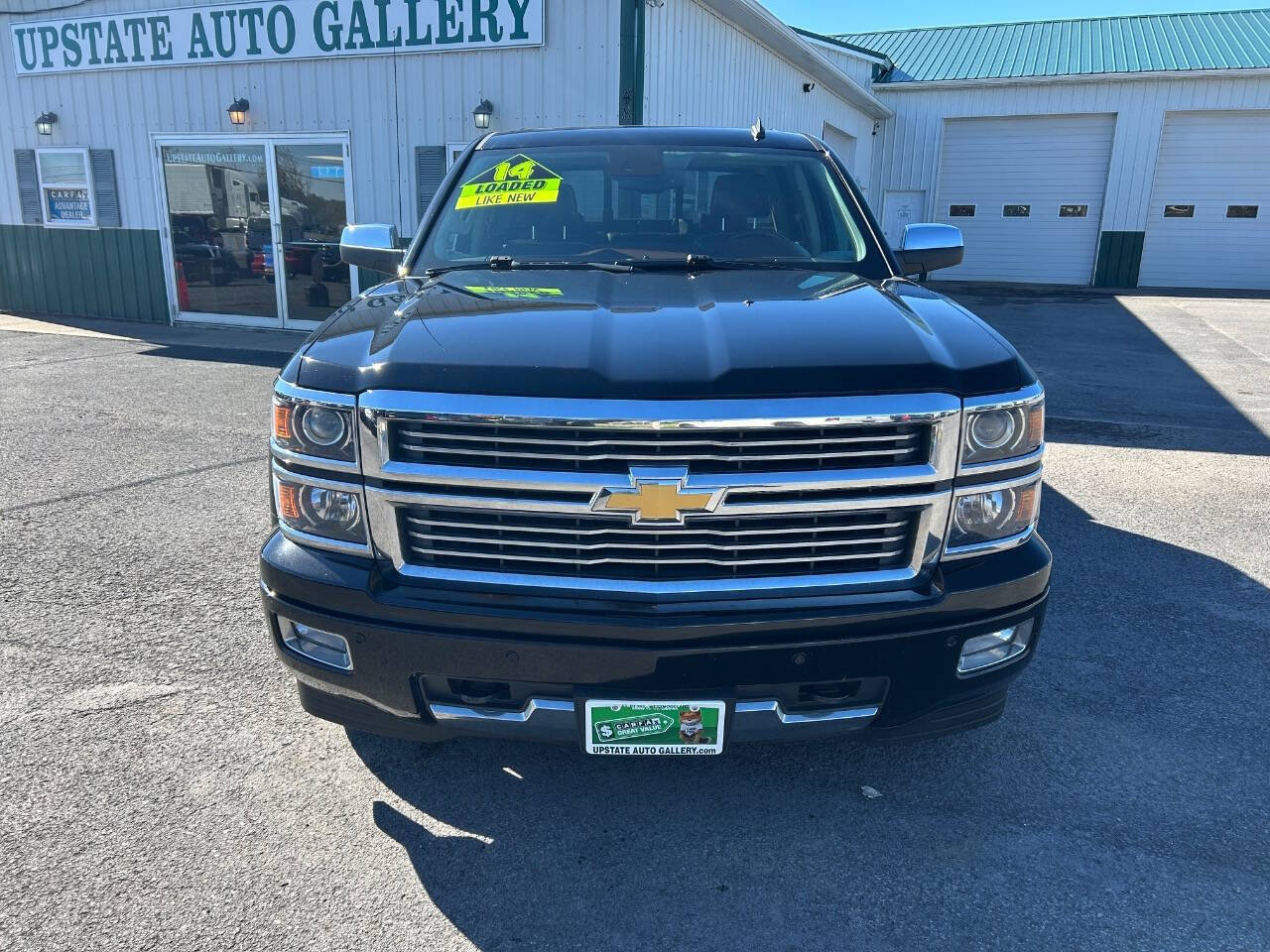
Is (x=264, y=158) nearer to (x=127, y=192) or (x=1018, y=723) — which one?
(x=127, y=192)

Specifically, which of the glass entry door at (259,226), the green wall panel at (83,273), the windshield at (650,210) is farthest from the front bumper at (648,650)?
the green wall panel at (83,273)

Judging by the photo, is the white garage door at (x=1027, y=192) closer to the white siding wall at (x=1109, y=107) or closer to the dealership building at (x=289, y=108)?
the white siding wall at (x=1109, y=107)

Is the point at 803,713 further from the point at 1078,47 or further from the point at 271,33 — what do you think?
the point at 1078,47

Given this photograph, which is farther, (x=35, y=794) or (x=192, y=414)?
(x=192, y=414)

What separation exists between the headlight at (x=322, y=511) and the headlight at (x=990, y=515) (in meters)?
1.51

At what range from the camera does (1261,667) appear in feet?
11.5

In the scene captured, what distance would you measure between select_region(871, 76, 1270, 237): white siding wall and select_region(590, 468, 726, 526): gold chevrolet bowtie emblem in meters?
22.7

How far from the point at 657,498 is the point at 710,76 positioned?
11255 millimetres

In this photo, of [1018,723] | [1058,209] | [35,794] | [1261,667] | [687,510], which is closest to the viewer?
[687,510]

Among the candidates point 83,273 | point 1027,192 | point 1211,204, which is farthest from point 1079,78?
point 83,273

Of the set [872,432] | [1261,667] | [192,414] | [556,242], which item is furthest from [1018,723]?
[192,414]

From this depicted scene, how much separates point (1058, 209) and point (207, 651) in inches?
899

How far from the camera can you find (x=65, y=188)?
45.0ft

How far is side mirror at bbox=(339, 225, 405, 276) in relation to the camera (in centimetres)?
403
